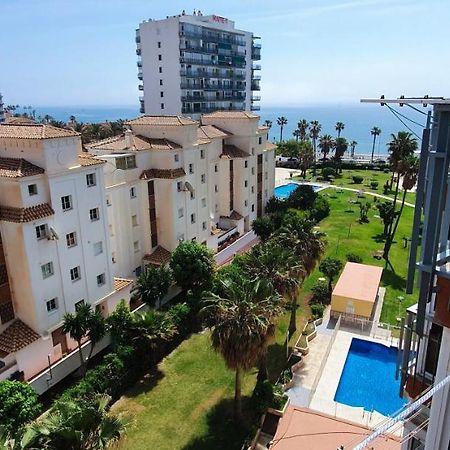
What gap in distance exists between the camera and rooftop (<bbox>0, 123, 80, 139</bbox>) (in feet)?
99.1

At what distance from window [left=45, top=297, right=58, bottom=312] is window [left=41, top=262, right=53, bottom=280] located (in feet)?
6.12

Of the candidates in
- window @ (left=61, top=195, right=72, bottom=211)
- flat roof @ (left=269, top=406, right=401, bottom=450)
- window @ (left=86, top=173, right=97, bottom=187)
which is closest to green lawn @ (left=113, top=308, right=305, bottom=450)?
flat roof @ (left=269, top=406, right=401, bottom=450)

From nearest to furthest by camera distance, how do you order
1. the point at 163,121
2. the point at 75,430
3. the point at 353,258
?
1. the point at 75,430
2. the point at 163,121
3. the point at 353,258

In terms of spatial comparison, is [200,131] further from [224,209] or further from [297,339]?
[297,339]

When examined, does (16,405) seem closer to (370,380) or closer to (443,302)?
(370,380)

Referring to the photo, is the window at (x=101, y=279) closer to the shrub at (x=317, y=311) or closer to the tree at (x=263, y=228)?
the shrub at (x=317, y=311)

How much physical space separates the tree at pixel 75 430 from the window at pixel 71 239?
16129 mm

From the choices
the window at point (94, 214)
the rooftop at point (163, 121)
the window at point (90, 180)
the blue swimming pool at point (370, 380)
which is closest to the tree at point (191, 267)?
the window at point (94, 214)

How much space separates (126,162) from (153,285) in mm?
12031

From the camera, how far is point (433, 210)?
7363mm

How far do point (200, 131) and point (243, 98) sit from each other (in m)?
65.9

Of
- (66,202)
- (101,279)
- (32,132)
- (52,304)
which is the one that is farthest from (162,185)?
(52,304)

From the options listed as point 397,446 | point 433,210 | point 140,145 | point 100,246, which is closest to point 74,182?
point 100,246

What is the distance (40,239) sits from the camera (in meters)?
29.9
